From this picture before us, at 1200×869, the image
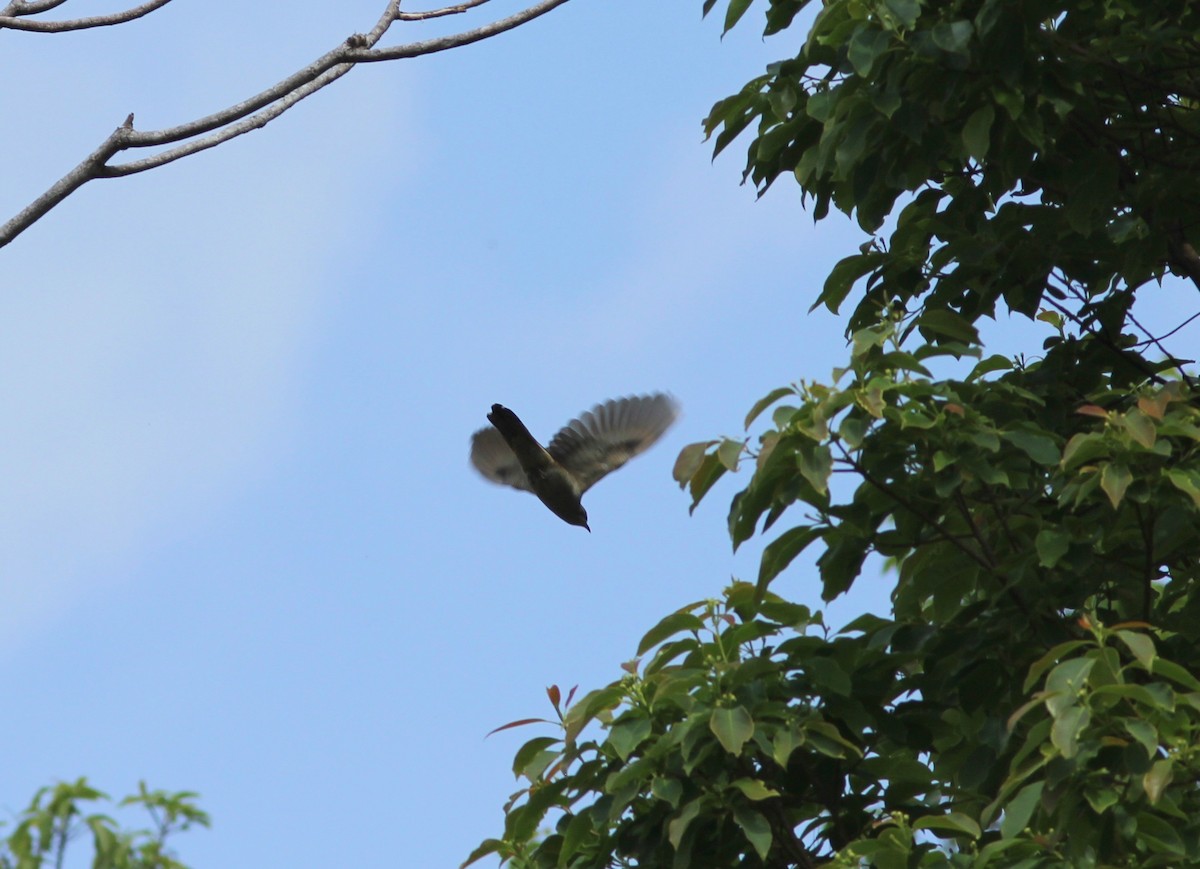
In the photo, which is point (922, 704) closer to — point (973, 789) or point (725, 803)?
point (973, 789)

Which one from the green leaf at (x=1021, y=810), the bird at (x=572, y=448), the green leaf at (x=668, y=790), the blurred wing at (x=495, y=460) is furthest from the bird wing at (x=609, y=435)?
the green leaf at (x=1021, y=810)

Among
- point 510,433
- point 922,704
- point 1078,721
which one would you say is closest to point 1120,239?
point 922,704

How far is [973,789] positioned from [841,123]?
166 cm

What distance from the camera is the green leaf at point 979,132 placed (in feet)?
12.3

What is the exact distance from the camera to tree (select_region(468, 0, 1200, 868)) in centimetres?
314

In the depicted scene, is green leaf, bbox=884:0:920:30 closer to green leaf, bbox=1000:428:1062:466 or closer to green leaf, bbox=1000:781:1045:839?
green leaf, bbox=1000:428:1062:466

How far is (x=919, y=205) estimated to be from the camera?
4488mm

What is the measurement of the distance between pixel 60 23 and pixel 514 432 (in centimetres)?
380

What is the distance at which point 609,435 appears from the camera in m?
7.12

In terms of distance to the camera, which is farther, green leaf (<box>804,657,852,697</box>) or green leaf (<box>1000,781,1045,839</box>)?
green leaf (<box>804,657,852,697</box>)

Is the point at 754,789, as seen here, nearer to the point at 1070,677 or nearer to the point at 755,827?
the point at 755,827

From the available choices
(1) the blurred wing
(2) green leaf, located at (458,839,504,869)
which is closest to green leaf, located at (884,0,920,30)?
(2) green leaf, located at (458,839,504,869)

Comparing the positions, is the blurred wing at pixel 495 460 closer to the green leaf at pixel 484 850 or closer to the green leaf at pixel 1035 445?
the green leaf at pixel 484 850

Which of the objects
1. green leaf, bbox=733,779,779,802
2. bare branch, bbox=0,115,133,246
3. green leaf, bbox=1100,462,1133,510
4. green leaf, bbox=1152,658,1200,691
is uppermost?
bare branch, bbox=0,115,133,246
